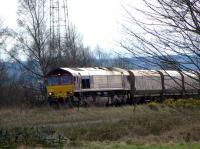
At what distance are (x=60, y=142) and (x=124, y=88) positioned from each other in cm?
2994

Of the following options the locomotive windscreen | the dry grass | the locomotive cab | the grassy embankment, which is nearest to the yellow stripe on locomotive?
the locomotive cab

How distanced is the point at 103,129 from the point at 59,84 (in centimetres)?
2078

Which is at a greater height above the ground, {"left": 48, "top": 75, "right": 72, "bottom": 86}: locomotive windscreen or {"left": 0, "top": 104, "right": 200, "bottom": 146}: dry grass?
{"left": 48, "top": 75, "right": 72, "bottom": 86}: locomotive windscreen

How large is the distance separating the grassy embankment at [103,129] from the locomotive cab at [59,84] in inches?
201

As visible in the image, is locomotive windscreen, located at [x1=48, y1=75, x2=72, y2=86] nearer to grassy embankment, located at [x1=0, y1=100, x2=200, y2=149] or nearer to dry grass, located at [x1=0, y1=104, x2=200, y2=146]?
grassy embankment, located at [x1=0, y1=100, x2=200, y2=149]

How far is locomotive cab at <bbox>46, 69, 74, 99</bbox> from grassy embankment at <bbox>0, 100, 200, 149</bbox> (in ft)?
16.8

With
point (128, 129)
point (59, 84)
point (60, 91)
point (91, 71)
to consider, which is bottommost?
point (128, 129)

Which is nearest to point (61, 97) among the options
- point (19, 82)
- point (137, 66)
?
point (19, 82)

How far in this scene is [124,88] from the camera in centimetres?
4569

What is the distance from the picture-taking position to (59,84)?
43281 millimetres

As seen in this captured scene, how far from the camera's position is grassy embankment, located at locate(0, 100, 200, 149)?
15961mm

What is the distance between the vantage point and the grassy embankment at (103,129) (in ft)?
52.4

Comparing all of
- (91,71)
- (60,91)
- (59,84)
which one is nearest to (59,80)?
(59,84)

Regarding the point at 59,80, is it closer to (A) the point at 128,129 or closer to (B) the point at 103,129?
(A) the point at 128,129
